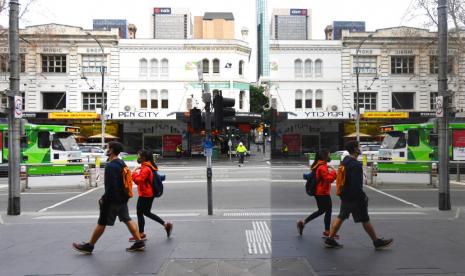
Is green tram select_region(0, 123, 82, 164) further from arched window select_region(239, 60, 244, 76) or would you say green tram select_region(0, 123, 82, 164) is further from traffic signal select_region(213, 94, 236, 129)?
arched window select_region(239, 60, 244, 76)

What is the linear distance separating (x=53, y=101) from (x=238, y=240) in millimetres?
37695

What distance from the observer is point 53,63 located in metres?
42.2

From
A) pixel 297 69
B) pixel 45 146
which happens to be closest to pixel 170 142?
pixel 297 69

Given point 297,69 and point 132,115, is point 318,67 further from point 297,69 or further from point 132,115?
point 132,115

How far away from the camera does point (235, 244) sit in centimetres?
819

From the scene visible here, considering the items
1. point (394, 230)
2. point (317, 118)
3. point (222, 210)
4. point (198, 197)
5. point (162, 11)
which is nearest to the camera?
point (394, 230)

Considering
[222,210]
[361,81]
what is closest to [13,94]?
[222,210]

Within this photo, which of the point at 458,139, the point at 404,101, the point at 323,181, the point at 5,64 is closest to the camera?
the point at 323,181

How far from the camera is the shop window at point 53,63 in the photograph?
138 feet

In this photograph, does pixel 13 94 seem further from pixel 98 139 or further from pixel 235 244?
pixel 98 139

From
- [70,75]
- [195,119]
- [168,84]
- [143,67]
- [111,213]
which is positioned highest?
[143,67]

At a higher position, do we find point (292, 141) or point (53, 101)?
point (53, 101)

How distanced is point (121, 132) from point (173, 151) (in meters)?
4.85

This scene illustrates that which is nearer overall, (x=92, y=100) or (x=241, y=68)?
(x=92, y=100)
